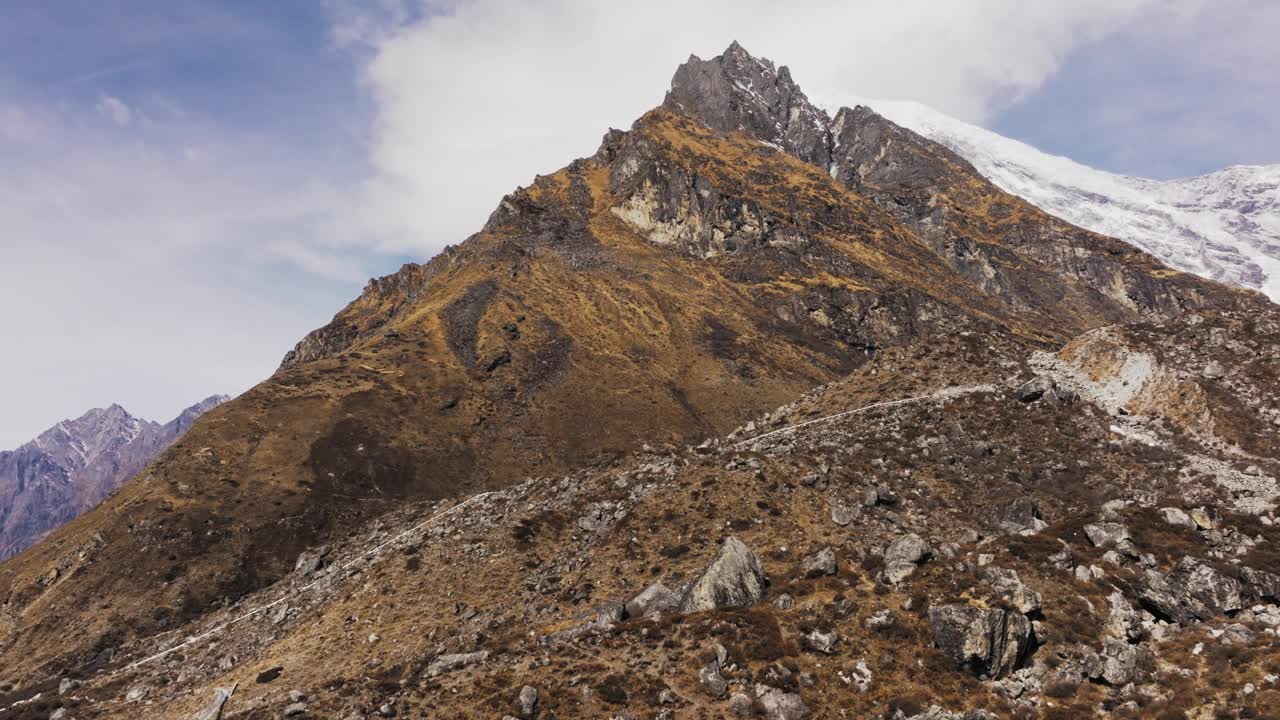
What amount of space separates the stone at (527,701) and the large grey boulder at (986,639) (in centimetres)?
1540

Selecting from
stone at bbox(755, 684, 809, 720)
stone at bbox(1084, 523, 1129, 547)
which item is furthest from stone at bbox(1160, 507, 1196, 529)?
stone at bbox(755, 684, 809, 720)

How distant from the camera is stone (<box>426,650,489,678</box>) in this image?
29188 mm

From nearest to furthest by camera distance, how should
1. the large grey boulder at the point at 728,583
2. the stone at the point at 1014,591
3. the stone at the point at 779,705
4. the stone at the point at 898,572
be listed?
1. the stone at the point at 779,705
2. the stone at the point at 1014,591
3. the stone at the point at 898,572
4. the large grey boulder at the point at 728,583

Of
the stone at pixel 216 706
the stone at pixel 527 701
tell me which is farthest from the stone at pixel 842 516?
the stone at pixel 216 706

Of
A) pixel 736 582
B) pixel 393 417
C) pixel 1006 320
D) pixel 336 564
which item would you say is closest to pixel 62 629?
pixel 336 564

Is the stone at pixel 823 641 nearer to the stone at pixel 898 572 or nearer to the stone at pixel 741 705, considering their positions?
the stone at pixel 741 705

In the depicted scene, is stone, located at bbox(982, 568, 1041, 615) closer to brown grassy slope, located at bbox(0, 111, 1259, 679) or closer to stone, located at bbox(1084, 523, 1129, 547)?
stone, located at bbox(1084, 523, 1129, 547)

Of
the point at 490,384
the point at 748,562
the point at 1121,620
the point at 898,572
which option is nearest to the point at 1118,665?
the point at 1121,620

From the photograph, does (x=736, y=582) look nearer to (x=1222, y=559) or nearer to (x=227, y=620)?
(x=1222, y=559)

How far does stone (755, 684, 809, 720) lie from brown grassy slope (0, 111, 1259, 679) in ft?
190

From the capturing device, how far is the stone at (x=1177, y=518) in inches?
1168

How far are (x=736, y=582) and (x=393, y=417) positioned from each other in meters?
80.1

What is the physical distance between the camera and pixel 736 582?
1195 inches

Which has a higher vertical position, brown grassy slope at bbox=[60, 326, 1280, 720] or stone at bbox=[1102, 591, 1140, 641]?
brown grassy slope at bbox=[60, 326, 1280, 720]
